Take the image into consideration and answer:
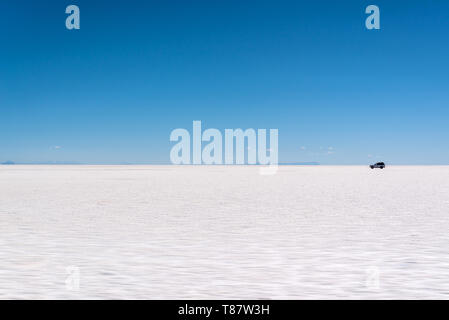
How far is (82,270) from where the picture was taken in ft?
22.6

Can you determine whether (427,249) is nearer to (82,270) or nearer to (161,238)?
(161,238)

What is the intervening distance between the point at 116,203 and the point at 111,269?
1089 cm

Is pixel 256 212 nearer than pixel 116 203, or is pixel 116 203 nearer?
pixel 256 212

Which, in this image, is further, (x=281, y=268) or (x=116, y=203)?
(x=116, y=203)

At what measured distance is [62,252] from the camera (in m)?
8.27

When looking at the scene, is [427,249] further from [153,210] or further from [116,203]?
[116,203]

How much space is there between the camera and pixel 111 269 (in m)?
6.96
